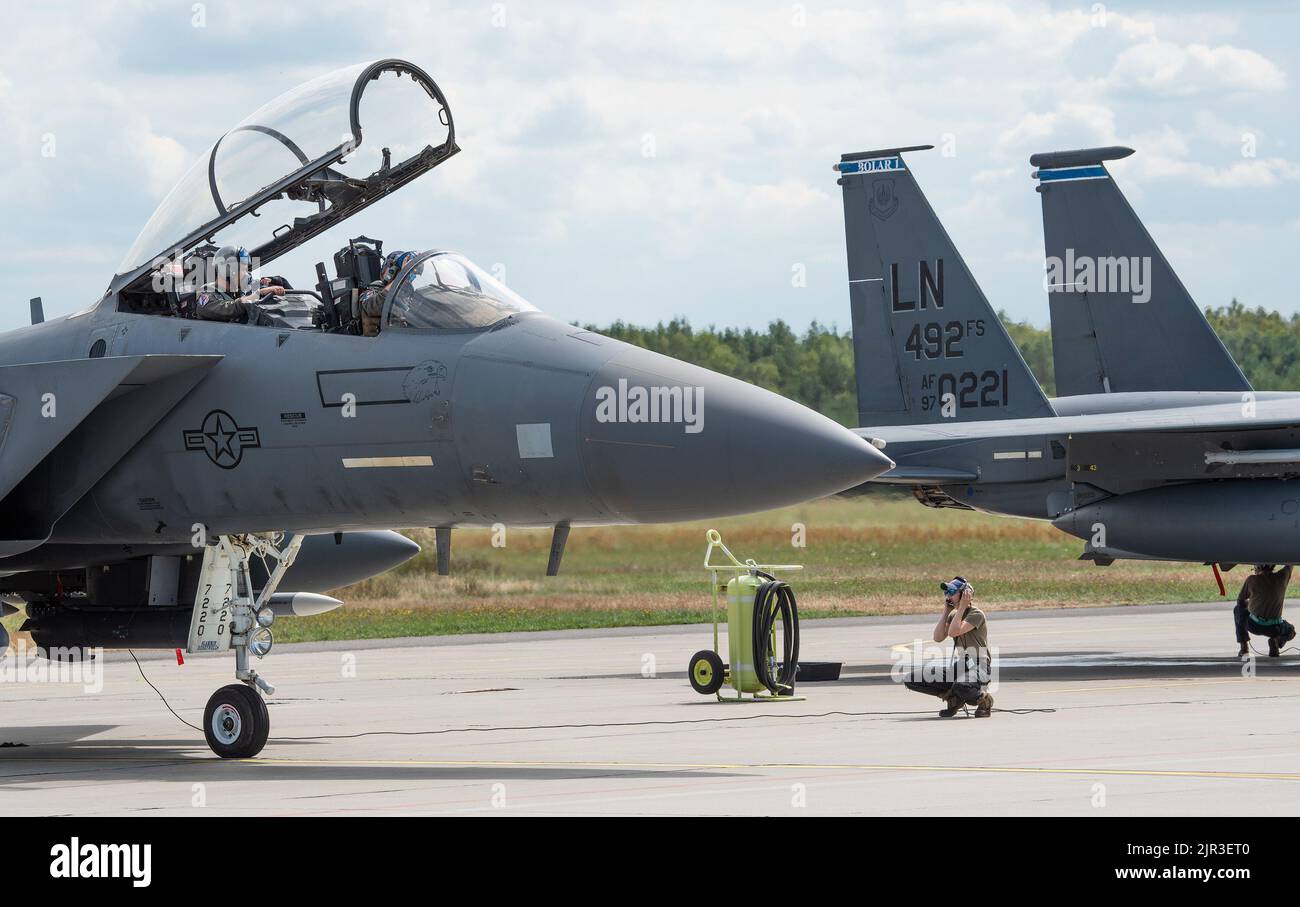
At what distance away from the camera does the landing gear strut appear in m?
11.1

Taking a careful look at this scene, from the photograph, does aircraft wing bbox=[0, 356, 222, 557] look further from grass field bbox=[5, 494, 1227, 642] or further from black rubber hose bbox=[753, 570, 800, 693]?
grass field bbox=[5, 494, 1227, 642]

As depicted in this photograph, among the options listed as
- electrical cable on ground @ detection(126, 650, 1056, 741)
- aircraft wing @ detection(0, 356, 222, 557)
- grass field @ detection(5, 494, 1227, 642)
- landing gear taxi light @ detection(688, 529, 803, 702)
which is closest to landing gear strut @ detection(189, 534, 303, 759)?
aircraft wing @ detection(0, 356, 222, 557)

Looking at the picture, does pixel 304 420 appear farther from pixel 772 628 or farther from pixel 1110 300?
pixel 1110 300

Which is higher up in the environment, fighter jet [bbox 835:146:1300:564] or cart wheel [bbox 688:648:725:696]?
fighter jet [bbox 835:146:1300:564]

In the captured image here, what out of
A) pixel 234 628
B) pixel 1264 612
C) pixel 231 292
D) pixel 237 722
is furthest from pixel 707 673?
pixel 1264 612

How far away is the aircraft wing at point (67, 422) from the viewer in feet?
35.1

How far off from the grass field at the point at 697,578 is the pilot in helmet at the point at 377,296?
56.3 feet

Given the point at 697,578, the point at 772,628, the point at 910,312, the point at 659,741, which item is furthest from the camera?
the point at 697,578

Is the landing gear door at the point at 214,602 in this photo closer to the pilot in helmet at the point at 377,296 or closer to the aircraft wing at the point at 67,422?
the aircraft wing at the point at 67,422

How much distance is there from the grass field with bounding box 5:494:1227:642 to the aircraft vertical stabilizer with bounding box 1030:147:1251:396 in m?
5.52

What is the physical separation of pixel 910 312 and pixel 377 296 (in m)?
13.9

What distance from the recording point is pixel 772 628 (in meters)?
15.6

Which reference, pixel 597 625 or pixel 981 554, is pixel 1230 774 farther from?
pixel 981 554
